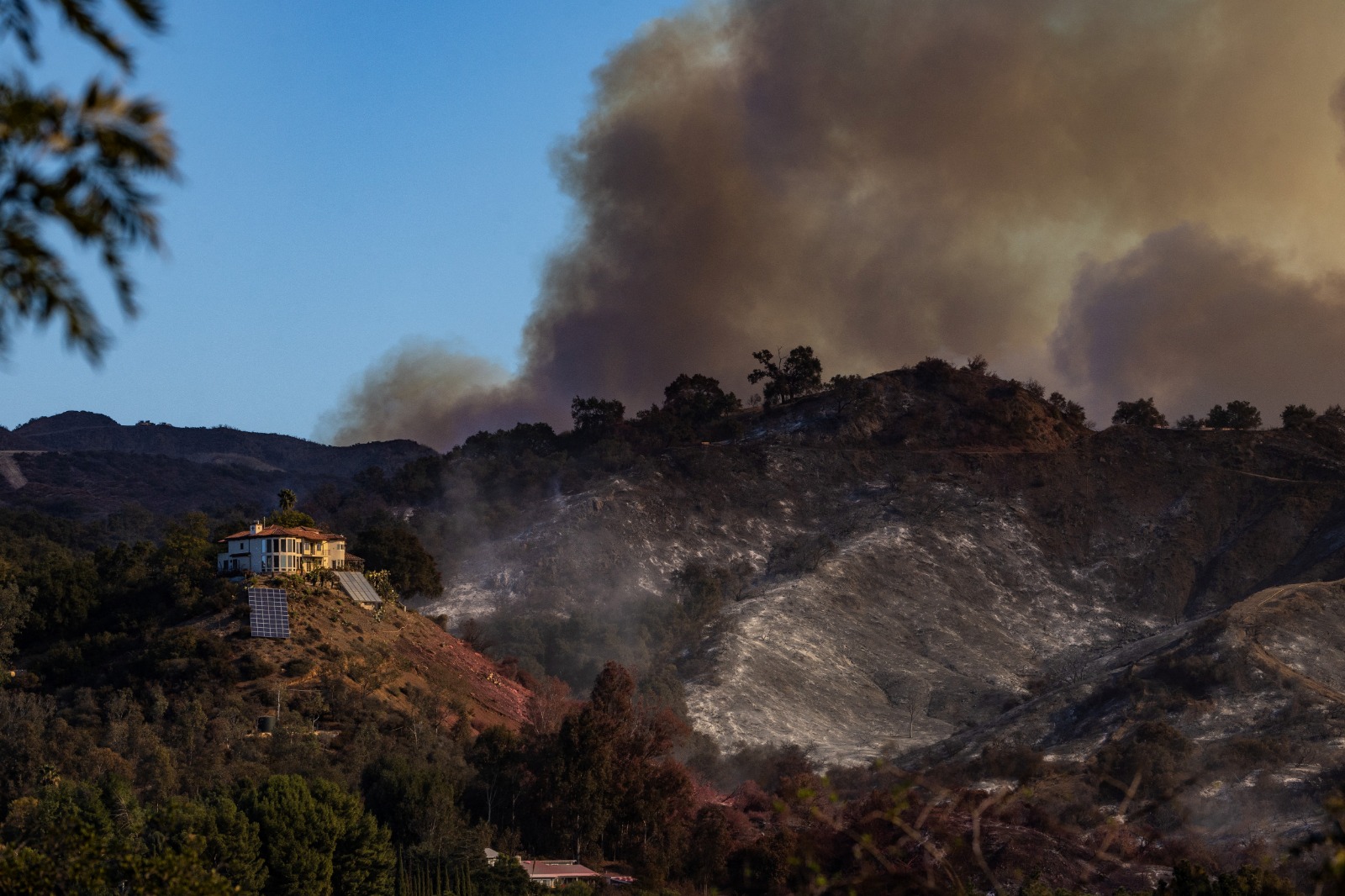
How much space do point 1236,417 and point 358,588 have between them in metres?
132

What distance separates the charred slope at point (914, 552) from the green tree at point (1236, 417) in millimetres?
6842

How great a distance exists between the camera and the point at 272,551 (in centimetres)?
10712

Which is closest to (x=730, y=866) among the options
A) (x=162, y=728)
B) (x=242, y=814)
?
(x=242, y=814)

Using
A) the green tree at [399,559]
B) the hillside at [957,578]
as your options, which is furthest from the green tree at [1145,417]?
the green tree at [399,559]

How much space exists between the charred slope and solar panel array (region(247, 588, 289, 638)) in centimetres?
3646

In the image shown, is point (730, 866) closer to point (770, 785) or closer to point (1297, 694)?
point (770, 785)

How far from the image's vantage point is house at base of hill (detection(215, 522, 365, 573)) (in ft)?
351

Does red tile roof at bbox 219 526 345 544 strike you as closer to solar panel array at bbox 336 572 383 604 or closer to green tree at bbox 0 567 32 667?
solar panel array at bbox 336 572 383 604

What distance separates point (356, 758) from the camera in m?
81.4

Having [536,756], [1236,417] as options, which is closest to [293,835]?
[536,756]

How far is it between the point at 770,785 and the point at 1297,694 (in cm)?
3787

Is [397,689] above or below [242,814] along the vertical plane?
above

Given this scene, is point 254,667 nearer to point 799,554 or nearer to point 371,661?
point 371,661

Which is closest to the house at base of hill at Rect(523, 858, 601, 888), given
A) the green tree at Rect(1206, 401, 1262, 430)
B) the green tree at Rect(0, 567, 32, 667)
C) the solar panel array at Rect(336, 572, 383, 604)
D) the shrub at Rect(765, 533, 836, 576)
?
the solar panel array at Rect(336, 572, 383, 604)
